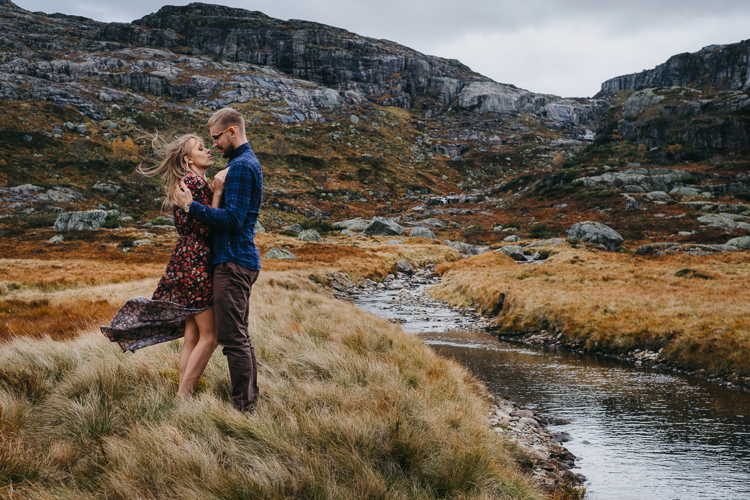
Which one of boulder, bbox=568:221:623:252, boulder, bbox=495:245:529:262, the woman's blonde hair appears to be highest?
boulder, bbox=568:221:623:252

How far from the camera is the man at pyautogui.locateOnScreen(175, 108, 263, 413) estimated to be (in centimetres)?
369

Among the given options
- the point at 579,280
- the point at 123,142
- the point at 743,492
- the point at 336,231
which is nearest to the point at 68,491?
the point at 743,492

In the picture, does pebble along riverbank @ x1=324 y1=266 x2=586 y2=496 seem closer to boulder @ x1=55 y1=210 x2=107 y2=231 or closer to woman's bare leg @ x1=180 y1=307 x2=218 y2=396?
woman's bare leg @ x1=180 y1=307 x2=218 y2=396

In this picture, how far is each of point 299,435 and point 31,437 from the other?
2.12 meters

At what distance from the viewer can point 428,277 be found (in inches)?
1412

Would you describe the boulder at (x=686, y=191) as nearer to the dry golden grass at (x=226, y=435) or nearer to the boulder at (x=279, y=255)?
the boulder at (x=279, y=255)

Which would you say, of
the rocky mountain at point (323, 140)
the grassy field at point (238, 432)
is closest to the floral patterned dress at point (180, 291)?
the grassy field at point (238, 432)

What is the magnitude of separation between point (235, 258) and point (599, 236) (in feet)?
168

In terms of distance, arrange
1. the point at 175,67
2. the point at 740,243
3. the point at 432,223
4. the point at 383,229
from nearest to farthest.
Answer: the point at 740,243
the point at 383,229
the point at 432,223
the point at 175,67

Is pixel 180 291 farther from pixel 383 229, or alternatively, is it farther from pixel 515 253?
pixel 383 229

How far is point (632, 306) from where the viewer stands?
15.2 metres

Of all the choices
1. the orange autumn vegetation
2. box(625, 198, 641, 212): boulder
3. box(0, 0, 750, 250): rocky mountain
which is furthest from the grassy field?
box(625, 198, 641, 212): boulder

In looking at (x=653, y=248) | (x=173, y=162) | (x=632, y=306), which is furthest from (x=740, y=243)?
(x=173, y=162)

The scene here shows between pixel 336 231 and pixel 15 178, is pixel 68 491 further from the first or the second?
pixel 15 178
